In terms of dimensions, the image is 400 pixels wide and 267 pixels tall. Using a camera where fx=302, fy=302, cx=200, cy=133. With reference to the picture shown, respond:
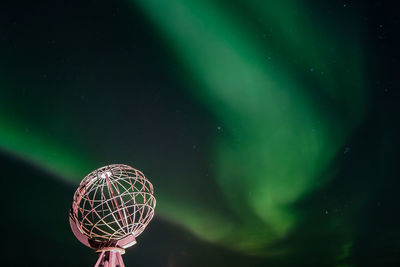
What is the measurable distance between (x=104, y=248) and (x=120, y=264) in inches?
21.2

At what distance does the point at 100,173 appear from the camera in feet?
21.7

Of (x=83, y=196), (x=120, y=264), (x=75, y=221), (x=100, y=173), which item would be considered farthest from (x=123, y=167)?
(x=120, y=264)

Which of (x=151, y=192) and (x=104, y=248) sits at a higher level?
(x=151, y=192)

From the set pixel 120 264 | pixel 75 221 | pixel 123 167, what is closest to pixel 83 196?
pixel 75 221

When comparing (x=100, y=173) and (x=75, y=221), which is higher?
(x=100, y=173)

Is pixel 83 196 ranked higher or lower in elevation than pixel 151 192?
lower

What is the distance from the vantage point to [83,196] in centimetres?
641

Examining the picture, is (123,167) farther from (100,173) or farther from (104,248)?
(104,248)

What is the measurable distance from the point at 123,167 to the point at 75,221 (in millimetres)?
1518

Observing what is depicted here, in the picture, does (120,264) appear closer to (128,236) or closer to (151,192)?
(128,236)

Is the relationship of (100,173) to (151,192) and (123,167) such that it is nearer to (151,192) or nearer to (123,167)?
(123,167)

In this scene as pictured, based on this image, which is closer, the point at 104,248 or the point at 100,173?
the point at 104,248

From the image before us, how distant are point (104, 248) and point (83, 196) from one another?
117 centimetres

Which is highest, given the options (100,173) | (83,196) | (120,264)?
(100,173)
